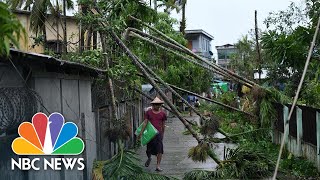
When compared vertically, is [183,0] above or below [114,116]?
above

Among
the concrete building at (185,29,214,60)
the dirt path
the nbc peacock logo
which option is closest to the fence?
the dirt path

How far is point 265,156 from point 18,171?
5515 mm

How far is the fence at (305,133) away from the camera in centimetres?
1048

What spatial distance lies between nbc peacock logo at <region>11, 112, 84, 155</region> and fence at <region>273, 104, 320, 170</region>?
19.7ft

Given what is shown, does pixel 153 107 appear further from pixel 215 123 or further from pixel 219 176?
pixel 219 176

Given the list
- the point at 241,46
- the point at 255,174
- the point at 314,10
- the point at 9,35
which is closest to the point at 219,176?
the point at 255,174

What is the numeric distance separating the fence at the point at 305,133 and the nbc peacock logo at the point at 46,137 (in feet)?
19.7

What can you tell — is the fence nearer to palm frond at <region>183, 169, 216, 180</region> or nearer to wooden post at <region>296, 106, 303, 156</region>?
wooden post at <region>296, 106, 303, 156</region>

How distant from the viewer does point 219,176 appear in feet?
29.9

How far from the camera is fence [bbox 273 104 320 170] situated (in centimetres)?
1048

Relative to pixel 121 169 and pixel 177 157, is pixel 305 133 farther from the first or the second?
pixel 121 169

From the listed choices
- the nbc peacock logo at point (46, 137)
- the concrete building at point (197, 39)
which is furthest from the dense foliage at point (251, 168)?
the concrete building at point (197, 39)

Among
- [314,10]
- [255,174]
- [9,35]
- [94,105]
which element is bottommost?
[255,174]

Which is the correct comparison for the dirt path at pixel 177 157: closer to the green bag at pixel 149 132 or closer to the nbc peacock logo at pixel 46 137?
the green bag at pixel 149 132
